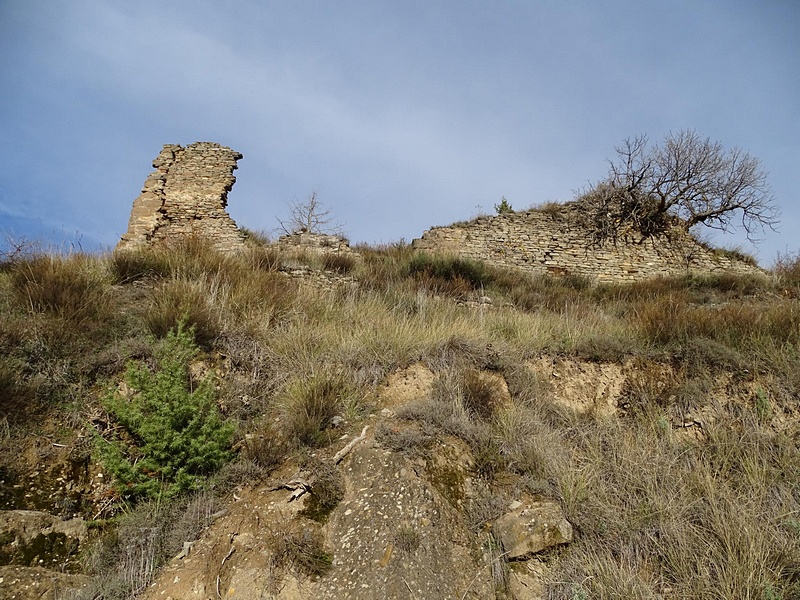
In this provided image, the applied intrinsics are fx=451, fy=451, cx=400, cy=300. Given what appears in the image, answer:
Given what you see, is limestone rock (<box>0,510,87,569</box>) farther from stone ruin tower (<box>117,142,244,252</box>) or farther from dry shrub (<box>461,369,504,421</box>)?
stone ruin tower (<box>117,142,244,252</box>)

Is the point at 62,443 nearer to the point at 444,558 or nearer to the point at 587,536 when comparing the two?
the point at 444,558

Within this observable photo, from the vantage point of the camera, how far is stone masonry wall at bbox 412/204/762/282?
12781 mm

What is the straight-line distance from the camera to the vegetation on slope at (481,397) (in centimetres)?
298

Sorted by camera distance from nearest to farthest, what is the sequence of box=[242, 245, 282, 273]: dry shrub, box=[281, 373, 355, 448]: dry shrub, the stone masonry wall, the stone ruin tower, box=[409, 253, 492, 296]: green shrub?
box=[281, 373, 355, 448]: dry shrub < box=[242, 245, 282, 273]: dry shrub < box=[409, 253, 492, 296]: green shrub < the stone ruin tower < the stone masonry wall

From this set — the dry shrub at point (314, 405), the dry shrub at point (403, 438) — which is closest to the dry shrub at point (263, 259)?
the dry shrub at point (314, 405)

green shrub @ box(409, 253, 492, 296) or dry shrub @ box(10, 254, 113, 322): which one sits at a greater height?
green shrub @ box(409, 253, 492, 296)

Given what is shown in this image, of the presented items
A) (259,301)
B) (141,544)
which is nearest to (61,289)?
(259,301)

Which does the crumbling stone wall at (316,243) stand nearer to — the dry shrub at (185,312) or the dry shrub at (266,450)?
the dry shrub at (185,312)

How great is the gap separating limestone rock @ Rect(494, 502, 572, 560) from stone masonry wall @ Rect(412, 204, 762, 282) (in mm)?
9652

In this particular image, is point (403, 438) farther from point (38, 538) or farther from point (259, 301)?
point (259, 301)

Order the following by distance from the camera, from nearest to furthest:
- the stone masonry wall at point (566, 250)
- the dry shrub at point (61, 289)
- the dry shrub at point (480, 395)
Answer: the dry shrub at point (480, 395)
the dry shrub at point (61, 289)
the stone masonry wall at point (566, 250)

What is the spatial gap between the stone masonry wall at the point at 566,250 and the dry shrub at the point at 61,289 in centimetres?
850

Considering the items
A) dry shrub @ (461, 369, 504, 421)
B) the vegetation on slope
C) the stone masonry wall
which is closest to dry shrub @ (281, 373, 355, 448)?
the vegetation on slope

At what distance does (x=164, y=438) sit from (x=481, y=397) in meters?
2.83
